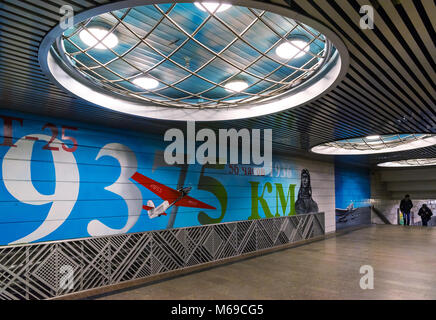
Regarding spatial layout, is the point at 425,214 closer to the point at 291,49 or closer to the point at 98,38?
the point at 291,49

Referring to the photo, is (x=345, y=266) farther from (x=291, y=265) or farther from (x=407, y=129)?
(x=407, y=129)

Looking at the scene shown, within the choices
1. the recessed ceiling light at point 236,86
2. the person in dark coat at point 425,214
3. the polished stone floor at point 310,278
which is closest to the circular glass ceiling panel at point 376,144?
the polished stone floor at point 310,278

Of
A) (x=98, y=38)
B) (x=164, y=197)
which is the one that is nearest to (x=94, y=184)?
(x=164, y=197)

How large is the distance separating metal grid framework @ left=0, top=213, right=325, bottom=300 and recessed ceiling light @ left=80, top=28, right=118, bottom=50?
4.01 meters

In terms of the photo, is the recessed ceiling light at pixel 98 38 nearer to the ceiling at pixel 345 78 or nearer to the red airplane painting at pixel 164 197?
the ceiling at pixel 345 78

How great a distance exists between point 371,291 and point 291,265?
2626 mm

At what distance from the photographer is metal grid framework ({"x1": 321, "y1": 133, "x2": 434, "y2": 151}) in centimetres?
1403

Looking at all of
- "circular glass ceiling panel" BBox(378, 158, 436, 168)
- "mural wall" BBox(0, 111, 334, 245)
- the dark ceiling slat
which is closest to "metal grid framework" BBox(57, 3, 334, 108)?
the dark ceiling slat

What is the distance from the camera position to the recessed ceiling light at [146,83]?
7312mm

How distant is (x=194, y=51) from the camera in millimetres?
6164

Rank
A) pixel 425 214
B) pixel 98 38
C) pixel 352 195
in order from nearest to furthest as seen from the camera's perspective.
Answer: pixel 98 38 → pixel 425 214 → pixel 352 195

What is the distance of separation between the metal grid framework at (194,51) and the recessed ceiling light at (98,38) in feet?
0.32

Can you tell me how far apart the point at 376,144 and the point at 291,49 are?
40.4 ft
